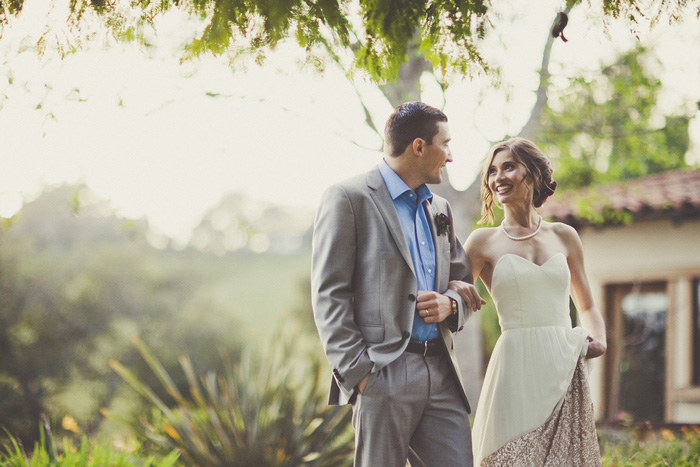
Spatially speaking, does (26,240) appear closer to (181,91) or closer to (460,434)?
(181,91)

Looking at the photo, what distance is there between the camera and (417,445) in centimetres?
298

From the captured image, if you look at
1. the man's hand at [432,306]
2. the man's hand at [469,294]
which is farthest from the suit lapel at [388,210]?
the man's hand at [469,294]

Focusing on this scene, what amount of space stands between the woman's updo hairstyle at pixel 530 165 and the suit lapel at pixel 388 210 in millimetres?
762

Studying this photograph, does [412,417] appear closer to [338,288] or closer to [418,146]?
[338,288]

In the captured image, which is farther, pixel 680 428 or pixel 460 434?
pixel 680 428

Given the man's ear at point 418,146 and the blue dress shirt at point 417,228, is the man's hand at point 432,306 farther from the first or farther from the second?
the man's ear at point 418,146

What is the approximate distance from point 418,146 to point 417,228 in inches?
13.7

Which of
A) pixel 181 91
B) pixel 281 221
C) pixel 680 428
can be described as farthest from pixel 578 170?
pixel 281 221

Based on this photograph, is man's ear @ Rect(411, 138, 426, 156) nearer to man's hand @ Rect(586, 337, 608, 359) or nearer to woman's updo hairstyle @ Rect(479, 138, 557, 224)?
woman's updo hairstyle @ Rect(479, 138, 557, 224)

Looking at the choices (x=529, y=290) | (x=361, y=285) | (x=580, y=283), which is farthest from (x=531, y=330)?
(x=361, y=285)

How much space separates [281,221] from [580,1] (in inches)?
1680

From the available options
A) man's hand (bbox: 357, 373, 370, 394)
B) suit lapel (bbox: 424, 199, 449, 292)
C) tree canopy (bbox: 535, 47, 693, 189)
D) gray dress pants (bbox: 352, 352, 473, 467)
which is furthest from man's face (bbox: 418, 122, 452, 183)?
tree canopy (bbox: 535, 47, 693, 189)

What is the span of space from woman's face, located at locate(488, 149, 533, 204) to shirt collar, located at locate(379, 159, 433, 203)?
51cm

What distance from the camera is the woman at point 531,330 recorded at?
3.31m
